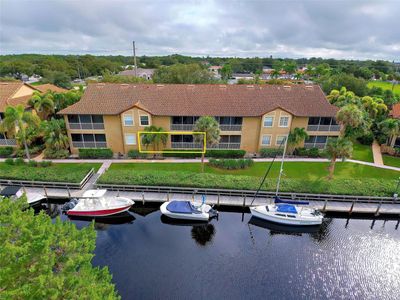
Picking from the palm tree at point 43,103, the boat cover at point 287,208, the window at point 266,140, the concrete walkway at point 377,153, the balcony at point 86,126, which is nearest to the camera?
the boat cover at point 287,208

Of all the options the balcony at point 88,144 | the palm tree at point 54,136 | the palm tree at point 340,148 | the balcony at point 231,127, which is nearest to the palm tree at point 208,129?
the balcony at point 231,127

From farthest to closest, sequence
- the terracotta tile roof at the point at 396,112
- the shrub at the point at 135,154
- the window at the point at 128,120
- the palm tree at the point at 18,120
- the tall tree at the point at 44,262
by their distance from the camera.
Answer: the terracotta tile roof at the point at 396,112 < the shrub at the point at 135,154 < the window at the point at 128,120 < the palm tree at the point at 18,120 < the tall tree at the point at 44,262

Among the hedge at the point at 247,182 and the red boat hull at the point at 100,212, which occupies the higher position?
the hedge at the point at 247,182

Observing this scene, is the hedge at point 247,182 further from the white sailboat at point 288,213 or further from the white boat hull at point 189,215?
the white boat hull at point 189,215

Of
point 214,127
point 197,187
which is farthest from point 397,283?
point 214,127

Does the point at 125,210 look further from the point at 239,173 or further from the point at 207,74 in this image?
the point at 207,74

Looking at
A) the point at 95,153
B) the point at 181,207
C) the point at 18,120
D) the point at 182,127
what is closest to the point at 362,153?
the point at 182,127
